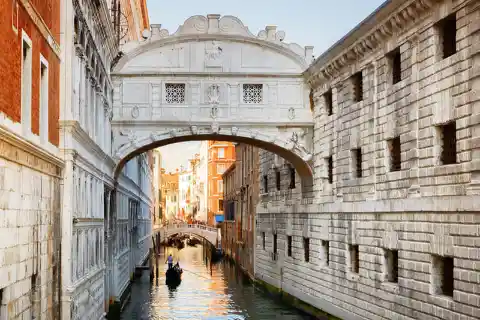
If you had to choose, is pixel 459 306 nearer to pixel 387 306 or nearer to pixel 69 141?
pixel 387 306

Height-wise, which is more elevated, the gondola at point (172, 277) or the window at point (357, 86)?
the window at point (357, 86)

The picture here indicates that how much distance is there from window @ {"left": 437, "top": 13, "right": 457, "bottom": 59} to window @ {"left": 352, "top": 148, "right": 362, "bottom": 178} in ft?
16.3

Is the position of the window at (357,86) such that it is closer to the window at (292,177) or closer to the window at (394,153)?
the window at (394,153)

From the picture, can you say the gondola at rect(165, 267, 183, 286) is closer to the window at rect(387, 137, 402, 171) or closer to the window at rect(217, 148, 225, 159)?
the window at rect(387, 137, 402, 171)

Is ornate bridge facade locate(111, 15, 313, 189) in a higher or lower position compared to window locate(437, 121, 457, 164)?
higher

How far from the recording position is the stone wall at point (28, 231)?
859 cm

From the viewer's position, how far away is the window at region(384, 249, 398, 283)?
15.9 metres

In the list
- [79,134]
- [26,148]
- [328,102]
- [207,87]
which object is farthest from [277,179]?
[26,148]

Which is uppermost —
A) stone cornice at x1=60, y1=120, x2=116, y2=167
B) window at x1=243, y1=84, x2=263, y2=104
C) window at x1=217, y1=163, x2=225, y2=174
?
window at x1=217, y1=163, x2=225, y2=174

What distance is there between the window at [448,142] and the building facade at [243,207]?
17.8 meters

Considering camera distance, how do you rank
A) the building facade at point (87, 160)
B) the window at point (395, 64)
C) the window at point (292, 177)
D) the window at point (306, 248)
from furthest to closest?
the window at point (292, 177) → the window at point (306, 248) → the window at point (395, 64) → the building facade at point (87, 160)

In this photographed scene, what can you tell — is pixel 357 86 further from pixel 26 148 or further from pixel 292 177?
pixel 26 148

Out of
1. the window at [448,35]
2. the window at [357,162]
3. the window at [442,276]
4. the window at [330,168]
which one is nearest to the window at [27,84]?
the window at [448,35]

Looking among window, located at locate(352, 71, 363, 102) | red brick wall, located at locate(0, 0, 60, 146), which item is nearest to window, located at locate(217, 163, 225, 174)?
window, located at locate(352, 71, 363, 102)
